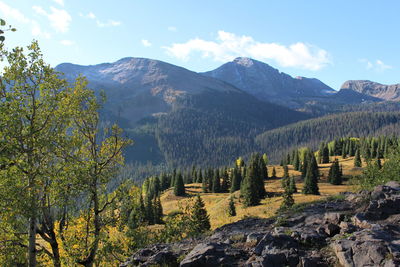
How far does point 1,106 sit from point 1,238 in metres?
8.05

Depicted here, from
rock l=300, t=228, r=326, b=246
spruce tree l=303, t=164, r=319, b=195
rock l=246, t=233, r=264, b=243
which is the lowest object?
spruce tree l=303, t=164, r=319, b=195

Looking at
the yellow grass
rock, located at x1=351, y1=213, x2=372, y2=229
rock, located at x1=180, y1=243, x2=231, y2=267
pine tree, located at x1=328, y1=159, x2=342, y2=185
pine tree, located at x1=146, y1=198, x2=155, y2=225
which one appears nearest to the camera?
rock, located at x1=180, y1=243, x2=231, y2=267

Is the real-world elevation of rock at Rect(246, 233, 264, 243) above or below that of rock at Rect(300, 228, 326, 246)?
below

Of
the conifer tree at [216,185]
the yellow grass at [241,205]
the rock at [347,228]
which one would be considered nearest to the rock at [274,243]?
the rock at [347,228]

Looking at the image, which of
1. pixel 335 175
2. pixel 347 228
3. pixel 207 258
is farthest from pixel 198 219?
pixel 335 175

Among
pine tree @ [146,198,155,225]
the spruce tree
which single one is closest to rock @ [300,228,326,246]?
pine tree @ [146,198,155,225]

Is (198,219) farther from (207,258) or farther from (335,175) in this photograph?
(335,175)

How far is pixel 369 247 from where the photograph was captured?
11609mm

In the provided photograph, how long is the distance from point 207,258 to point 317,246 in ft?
16.7

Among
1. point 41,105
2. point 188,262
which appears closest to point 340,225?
point 188,262

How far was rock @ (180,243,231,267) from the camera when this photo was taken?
14.3m

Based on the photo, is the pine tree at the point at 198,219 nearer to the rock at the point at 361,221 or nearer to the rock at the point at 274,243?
the rock at the point at 274,243

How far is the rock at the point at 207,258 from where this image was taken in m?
14.3

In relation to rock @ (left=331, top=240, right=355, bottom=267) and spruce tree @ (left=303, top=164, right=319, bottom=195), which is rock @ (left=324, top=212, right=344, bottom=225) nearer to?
rock @ (left=331, top=240, right=355, bottom=267)
